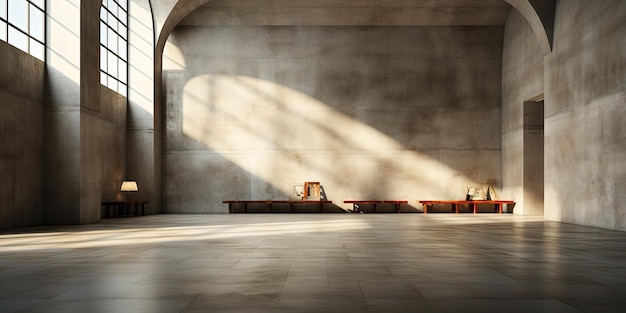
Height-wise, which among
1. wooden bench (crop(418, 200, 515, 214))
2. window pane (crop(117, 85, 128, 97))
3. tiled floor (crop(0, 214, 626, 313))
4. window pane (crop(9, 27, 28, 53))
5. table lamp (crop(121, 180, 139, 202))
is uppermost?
window pane (crop(9, 27, 28, 53))

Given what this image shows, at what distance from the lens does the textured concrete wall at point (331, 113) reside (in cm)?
2500

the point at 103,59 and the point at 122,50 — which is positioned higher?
the point at 122,50

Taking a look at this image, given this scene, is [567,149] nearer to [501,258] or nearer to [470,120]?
[470,120]

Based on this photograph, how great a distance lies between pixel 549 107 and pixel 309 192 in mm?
10464

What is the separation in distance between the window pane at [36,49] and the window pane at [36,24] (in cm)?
17

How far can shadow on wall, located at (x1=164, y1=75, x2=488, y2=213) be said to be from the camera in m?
25.0

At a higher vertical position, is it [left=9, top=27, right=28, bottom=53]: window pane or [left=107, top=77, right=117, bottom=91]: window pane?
[left=9, top=27, right=28, bottom=53]: window pane

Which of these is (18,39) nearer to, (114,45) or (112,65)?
(112,65)

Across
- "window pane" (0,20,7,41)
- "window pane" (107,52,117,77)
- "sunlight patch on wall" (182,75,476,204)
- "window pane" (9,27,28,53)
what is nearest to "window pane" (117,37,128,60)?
"window pane" (107,52,117,77)

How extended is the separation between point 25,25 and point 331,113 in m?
13.2

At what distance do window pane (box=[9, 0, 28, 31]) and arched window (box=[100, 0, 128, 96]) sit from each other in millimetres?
4726

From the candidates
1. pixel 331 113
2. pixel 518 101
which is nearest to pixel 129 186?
pixel 331 113

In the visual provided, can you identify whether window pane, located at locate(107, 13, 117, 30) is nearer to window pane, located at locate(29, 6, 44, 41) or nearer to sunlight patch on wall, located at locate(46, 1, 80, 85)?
sunlight patch on wall, located at locate(46, 1, 80, 85)

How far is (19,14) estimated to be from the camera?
15.0 metres
